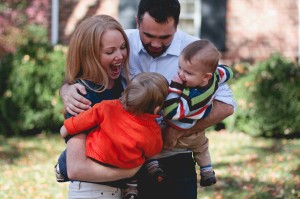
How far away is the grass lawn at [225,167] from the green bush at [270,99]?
24cm

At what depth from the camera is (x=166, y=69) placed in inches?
129

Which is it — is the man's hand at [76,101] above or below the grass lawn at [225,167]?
above

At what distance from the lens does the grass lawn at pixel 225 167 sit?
6922 mm

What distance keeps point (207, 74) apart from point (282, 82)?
7.02 m

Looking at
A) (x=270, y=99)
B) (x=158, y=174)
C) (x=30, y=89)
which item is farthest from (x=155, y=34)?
(x=30, y=89)

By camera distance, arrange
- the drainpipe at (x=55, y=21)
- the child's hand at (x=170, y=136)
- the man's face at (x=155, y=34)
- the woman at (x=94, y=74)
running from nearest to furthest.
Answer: the woman at (x=94, y=74) < the child's hand at (x=170, y=136) < the man's face at (x=155, y=34) < the drainpipe at (x=55, y=21)

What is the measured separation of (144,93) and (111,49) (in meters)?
0.33

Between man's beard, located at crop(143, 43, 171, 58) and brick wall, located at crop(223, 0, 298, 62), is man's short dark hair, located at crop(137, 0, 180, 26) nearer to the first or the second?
man's beard, located at crop(143, 43, 171, 58)

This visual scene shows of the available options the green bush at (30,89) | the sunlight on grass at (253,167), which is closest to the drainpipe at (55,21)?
the green bush at (30,89)

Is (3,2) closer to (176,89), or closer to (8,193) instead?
(8,193)

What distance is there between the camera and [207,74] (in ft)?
9.89

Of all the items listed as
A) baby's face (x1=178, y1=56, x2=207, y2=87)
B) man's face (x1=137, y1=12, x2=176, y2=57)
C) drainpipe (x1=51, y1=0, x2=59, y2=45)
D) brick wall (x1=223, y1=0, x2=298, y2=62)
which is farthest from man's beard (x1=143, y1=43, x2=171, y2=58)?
drainpipe (x1=51, y1=0, x2=59, y2=45)

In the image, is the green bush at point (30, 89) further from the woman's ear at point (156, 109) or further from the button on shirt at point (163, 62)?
the woman's ear at point (156, 109)

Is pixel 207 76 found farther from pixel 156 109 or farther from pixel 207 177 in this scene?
pixel 207 177
